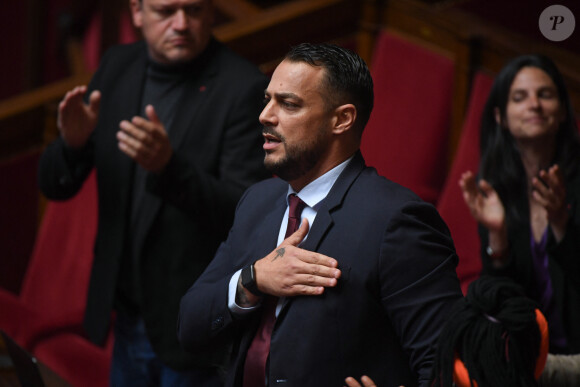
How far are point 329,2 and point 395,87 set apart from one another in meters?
0.26

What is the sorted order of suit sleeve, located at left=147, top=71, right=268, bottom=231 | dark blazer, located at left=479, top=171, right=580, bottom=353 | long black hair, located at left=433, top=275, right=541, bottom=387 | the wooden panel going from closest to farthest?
1. long black hair, located at left=433, top=275, right=541, bottom=387
2. suit sleeve, located at left=147, top=71, right=268, bottom=231
3. dark blazer, located at left=479, top=171, right=580, bottom=353
4. the wooden panel

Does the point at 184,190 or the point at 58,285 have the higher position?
the point at 184,190

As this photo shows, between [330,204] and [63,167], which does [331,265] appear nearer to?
[330,204]

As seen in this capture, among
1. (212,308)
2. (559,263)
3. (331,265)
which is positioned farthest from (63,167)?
(559,263)

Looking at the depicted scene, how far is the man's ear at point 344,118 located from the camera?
2.75ft

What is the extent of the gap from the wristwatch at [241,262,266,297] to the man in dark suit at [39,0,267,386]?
1.08 ft

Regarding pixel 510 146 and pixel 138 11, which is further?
pixel 510 146

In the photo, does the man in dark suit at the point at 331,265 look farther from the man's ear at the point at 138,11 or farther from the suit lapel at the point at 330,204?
the man's ear at the point at 138,11

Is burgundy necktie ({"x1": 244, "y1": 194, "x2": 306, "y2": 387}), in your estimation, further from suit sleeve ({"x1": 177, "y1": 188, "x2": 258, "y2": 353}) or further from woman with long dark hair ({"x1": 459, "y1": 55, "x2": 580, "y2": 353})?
woman with long dark hair ({"x1": 459, "y1": 55, "x2": 580, "y2": 353})

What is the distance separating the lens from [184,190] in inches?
45.5

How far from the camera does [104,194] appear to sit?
128 centimetres

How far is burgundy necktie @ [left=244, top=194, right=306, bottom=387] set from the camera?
0.85m

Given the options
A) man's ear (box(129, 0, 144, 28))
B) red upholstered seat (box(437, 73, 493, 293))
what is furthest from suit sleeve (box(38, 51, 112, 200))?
red upholstered seat (box(437, 73, 493, 293))

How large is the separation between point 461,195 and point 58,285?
897 millimetres
